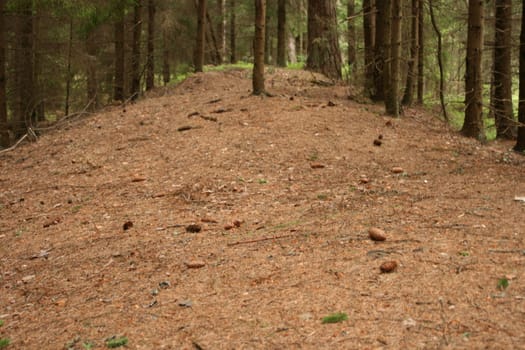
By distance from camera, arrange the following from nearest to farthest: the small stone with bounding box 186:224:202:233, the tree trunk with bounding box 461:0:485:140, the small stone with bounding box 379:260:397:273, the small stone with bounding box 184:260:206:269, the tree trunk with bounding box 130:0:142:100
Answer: the small stone with bounding box 379:260:397:273 < the small stone with bounding box 184:260:206:269 < the small stone with bounding box 186:224:202:233 < the tree trunk with bounding box 461:0:485:140 < the tree trunk with bounding box 130:0:142:100

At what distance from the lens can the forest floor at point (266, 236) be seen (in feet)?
10.2

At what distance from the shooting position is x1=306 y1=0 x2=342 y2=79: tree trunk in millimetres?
13469

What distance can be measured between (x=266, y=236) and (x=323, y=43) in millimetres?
9850

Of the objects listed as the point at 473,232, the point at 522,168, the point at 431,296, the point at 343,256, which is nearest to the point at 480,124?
the point at 522,168

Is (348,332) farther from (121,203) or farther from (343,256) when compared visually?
(121,203)

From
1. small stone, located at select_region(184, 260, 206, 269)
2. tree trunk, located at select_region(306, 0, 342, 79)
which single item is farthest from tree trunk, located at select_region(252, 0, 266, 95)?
small stone, located at select_region(184, 260, 206, 269)

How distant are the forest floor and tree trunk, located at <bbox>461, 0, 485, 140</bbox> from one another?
1.49 ft

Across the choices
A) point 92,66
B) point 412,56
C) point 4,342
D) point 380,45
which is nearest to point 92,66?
point 92,66

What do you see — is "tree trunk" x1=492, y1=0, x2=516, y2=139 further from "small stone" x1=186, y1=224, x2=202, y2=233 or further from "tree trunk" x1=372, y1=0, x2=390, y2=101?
"small stone" x1=186, y1=224, x2=202, y2=233

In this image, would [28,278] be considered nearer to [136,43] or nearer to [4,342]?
[4,342]

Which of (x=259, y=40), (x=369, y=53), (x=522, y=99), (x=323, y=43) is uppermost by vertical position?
(x=323, y=43)

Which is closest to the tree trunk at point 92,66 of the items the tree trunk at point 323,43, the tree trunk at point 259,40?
the tree trunk at point 259,40

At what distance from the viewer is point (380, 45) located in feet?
34.7

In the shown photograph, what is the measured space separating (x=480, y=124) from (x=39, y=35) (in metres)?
13.5
